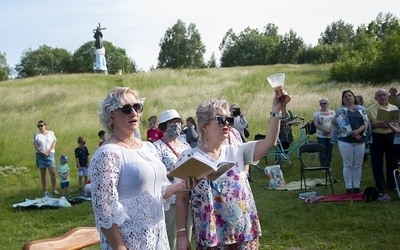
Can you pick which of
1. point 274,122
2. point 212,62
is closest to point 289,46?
point 212,62

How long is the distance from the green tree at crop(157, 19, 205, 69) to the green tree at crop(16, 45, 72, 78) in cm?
3135

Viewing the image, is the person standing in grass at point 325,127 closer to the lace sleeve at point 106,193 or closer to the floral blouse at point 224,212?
the floral blouse at point 224,212

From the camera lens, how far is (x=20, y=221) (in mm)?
9273

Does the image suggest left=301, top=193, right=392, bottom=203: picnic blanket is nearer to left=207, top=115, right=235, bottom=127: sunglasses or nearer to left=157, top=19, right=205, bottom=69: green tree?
left=207, top=115, right=235, bottom=127: sunglasses

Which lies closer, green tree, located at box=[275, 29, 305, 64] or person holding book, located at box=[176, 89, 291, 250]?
person holding book, located at box=[176, 89, 291, 250]

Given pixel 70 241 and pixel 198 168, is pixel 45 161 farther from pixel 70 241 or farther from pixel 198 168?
pixel 198 168

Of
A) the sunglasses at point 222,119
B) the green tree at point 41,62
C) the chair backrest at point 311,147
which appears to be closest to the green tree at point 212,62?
the green tree at point 41,62

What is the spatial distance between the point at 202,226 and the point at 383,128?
6.38m

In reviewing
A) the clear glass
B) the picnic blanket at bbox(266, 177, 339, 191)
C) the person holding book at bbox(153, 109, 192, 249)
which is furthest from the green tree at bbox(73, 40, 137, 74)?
the clear glass

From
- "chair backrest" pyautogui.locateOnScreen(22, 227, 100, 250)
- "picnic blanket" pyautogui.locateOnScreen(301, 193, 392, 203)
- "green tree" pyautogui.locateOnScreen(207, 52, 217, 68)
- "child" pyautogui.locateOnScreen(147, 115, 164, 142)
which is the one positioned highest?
"green tree" pyautogui.locateOnScreen(207, 52, 217, 68)

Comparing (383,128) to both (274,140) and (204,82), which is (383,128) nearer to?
(274,140)

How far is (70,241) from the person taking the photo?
3.25 m

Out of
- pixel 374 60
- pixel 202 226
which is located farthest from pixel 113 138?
pixel 374 60

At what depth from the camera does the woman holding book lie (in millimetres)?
8570
